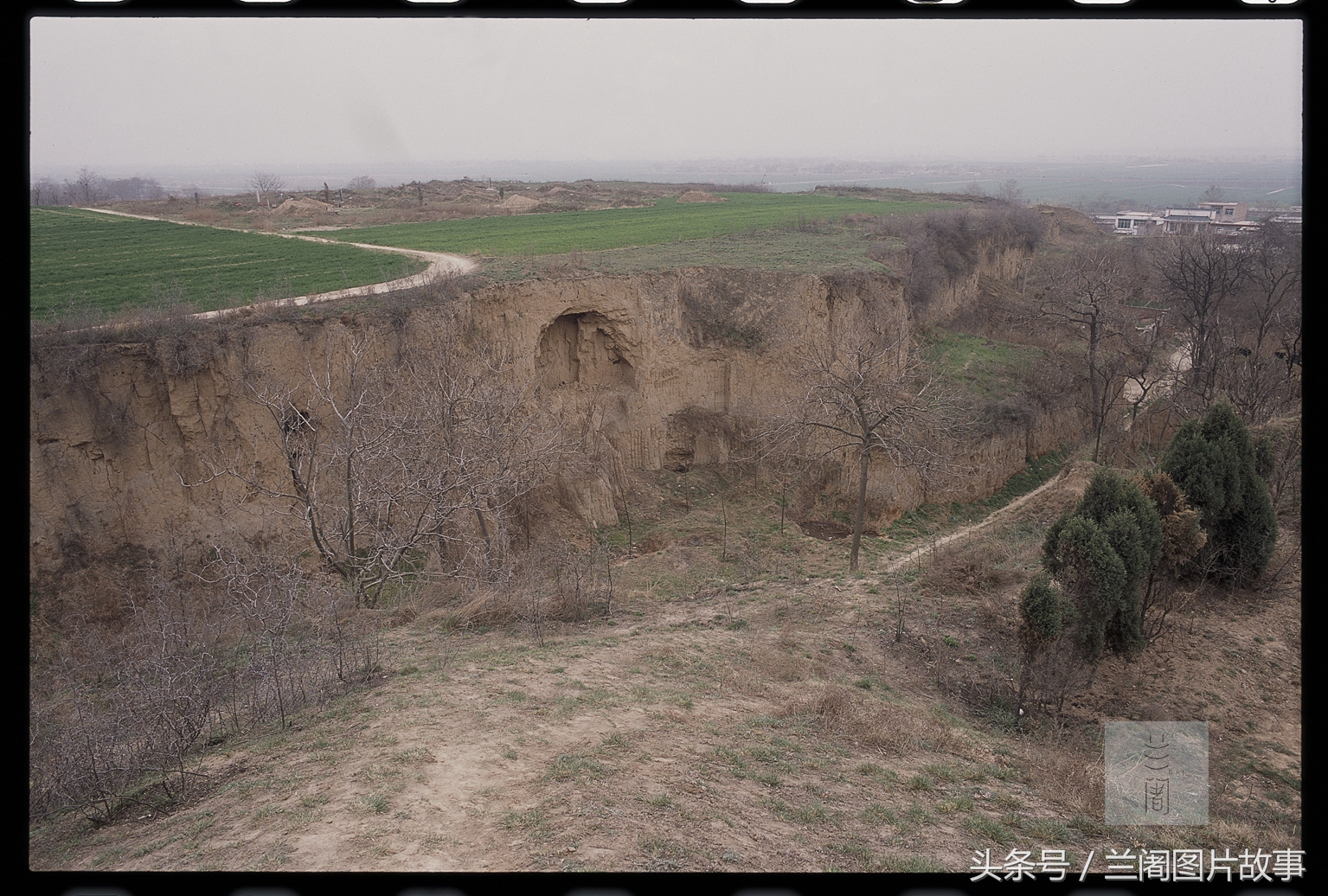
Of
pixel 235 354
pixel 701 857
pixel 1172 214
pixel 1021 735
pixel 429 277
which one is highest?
pixel 1172 214

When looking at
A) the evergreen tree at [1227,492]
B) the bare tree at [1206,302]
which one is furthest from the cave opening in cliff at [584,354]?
the bare tree at [1206,302]

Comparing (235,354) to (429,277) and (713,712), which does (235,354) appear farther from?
(713,712)

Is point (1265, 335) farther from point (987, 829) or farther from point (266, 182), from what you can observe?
point (266, 182)

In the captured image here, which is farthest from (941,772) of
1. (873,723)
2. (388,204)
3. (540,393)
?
(388,204)

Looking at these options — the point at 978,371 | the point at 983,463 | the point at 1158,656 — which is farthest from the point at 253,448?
the point at 978,371

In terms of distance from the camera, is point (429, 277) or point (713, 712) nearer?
point (713, 712)

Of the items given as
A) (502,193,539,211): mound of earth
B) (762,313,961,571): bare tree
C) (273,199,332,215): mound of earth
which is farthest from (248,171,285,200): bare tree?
(762,313,961,571): bare tree

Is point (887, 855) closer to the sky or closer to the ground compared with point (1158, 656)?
closer to the sky
